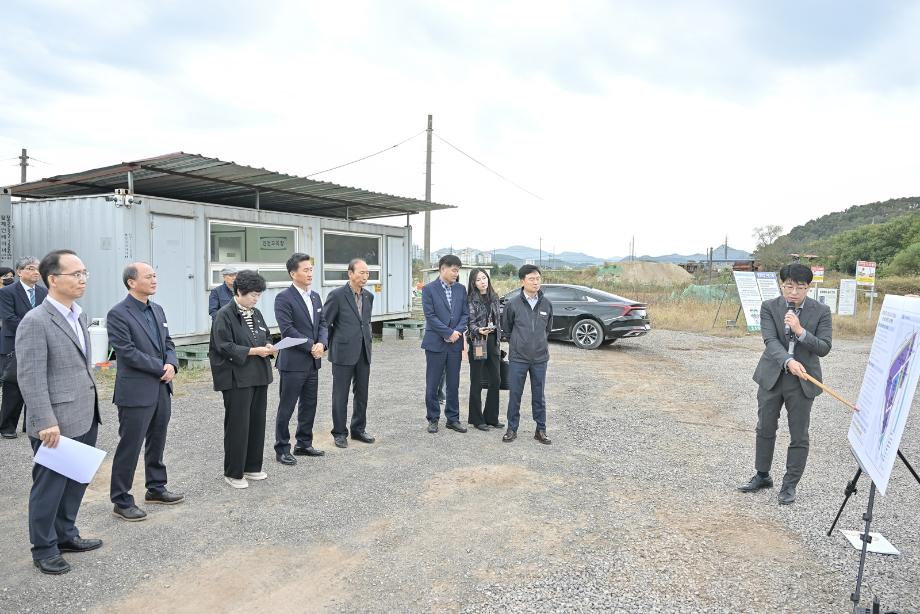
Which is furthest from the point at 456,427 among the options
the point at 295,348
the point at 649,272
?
the point at 649,272

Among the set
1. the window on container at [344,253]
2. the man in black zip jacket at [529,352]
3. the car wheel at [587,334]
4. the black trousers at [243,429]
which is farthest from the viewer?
the car wheel at [587,334]

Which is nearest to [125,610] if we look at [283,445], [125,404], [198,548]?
[198,548]

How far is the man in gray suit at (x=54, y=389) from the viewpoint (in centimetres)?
308

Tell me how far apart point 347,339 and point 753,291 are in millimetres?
13762

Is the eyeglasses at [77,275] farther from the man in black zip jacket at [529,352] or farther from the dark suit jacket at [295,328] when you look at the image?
the man in black zip jacket at [529,352]

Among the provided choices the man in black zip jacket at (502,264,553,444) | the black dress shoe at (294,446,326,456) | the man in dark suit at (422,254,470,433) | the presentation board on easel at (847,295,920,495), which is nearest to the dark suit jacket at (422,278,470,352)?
the man in dark suit at (422,254,470,433)

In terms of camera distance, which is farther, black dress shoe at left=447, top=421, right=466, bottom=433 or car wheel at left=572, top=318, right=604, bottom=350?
car wheel at left=572, top=318, right=604, bottom=350

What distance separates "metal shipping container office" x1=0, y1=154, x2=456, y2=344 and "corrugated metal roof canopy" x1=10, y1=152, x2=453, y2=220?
0.02 meters

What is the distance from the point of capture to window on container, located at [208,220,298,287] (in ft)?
32.7

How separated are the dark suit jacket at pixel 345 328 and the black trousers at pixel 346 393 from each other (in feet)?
0.31

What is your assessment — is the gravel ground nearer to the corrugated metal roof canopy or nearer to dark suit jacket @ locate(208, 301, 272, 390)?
dark suit jacket @ locate(208, 301, 272, 390)

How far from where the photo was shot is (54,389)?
125 inches

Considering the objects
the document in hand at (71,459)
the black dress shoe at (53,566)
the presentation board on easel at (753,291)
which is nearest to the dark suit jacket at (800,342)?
the document in hand at (71,459)

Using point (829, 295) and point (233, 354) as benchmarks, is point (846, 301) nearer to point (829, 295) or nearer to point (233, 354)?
point (829, 295)
